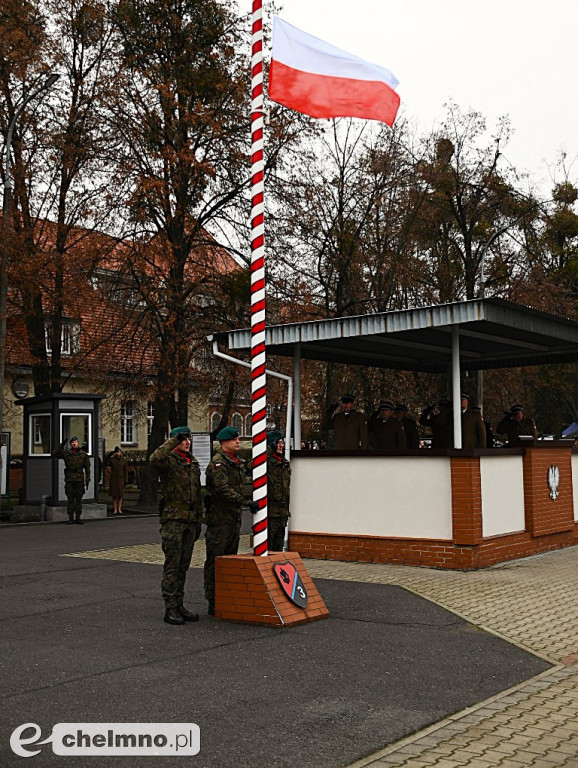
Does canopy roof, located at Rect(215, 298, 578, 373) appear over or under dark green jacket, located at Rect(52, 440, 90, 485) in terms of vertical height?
over

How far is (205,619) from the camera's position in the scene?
917cm

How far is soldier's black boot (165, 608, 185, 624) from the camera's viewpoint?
8875mm

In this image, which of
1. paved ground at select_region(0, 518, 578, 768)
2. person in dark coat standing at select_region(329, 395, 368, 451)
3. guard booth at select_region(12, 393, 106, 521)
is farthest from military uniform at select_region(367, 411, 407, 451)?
guard booth at select_region(12, 393, 106, 521)

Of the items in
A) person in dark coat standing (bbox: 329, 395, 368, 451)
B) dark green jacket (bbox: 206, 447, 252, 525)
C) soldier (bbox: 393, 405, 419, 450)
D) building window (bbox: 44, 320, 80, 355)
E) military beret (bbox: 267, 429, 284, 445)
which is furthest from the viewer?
building window (bbox: 44, 320, 80, 355)

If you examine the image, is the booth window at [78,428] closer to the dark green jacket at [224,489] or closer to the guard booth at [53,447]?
the guard booth at [53,447]

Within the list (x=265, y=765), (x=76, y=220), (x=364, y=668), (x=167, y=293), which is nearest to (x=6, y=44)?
(x=76, y=220)

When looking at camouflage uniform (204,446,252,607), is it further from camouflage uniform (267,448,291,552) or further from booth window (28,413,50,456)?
booth window (28,413,50,456)

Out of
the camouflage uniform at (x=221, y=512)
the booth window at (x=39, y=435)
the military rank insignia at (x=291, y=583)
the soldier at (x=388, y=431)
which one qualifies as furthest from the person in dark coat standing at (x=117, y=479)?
the military rank insignia at (x=291, y=583)

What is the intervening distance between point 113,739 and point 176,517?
3.70 metres

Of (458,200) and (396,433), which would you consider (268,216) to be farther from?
(396,433)

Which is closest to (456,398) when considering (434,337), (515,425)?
(434,337)

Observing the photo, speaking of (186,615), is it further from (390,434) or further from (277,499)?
(390,434)

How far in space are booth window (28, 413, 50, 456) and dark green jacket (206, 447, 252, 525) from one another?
15.5 m

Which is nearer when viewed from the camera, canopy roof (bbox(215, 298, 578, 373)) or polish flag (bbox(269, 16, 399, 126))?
polish flag (bbox(269, 16, 399, 126))
